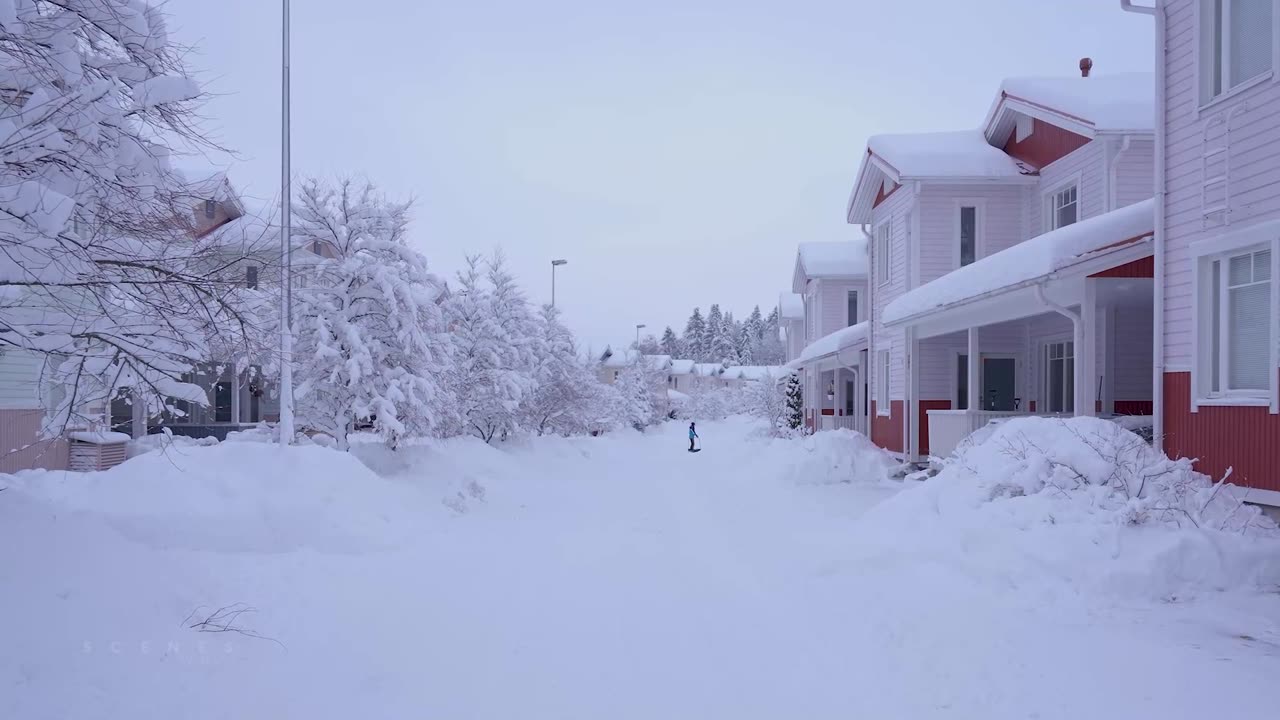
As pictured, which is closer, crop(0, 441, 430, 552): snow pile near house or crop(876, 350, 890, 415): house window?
crop(0, 441, 430, 552): snow pile near house

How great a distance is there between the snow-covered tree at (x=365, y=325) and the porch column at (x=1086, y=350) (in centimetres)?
1185

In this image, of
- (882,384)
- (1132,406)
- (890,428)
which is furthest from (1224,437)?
(882,384)

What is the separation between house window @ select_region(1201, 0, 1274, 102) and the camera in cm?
830

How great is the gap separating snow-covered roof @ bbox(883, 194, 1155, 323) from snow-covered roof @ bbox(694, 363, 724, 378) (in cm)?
9244

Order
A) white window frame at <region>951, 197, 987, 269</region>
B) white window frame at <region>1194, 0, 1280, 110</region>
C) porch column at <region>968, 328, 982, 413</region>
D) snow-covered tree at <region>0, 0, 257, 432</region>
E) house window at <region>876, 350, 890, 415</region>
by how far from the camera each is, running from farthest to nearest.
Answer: house window at <region>876, 350, 890, 415</region>, white window frame at <region>951, 197, 987, 269</region>, porch column at <region>968, 328, 982, 413</region>, white window frame at <region>1194, 0, 1280, 110</region>, snow-covered tree at <region>0, 0, 257, 432</region>

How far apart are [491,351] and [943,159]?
47.5ft

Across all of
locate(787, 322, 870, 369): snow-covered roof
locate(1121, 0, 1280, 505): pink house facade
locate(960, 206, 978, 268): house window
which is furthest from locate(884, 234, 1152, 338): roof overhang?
locate(787, 322, 870, 369): snow-covered roof

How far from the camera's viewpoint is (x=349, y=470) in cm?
1173

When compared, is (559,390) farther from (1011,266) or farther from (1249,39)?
(1249,39)

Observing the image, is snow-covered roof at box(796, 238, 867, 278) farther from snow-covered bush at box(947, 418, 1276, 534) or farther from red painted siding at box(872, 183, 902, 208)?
snow-covered bush at box(947, 418, 1276, 534)

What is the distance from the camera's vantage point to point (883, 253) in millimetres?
21750

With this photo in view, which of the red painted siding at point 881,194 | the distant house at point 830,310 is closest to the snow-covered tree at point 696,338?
the distant house at point 830,310

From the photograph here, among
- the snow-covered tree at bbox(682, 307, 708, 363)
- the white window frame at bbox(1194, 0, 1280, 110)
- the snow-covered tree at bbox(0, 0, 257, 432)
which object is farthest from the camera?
the snow-covered tree at bbox(682, 307, 708, 363)

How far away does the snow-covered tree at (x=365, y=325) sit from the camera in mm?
15586
